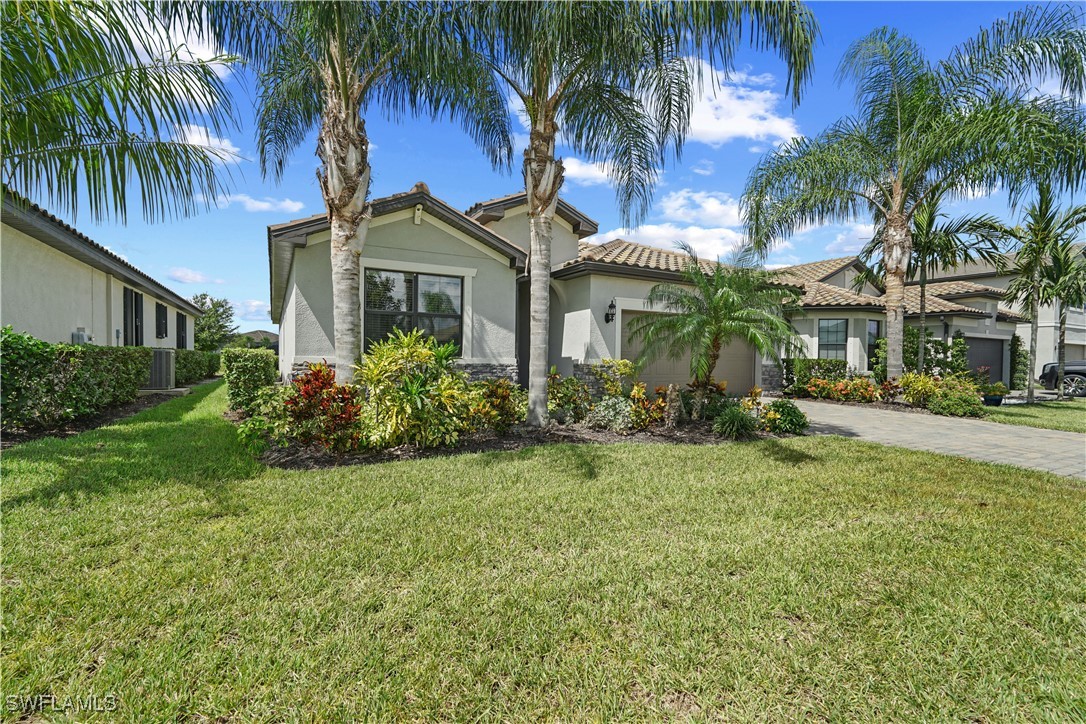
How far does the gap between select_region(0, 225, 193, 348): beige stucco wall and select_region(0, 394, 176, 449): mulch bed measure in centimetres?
224

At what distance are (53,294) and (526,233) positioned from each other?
502 inches

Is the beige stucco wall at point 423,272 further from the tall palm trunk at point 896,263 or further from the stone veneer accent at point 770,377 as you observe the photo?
the tall palm trunk at point 896,263

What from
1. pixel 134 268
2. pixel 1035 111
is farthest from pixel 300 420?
pixel 1035 111

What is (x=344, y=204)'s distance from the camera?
8016mm

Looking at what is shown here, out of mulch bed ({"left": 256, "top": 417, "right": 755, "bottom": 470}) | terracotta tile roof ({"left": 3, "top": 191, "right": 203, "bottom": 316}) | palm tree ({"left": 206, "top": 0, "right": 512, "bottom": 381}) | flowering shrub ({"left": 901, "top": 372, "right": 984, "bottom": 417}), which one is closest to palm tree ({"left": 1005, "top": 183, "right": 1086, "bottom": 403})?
flowering shrub ({"left": 901, "top": 372, "right": 984, "bottom": 417})

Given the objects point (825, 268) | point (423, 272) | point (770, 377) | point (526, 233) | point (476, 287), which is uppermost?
point (526, 233)

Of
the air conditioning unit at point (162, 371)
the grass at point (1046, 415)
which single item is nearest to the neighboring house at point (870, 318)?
the grass at point (1046, 415)

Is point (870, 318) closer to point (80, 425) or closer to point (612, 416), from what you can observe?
point (612, 416)

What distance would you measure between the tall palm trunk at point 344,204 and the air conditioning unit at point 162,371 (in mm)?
11479

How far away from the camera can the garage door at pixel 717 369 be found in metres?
14.2

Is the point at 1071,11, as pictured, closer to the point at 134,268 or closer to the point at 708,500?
the point at 708,500

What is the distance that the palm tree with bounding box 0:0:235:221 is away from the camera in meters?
4.44

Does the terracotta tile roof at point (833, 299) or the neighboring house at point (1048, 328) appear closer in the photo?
the terracotta tile roof at point (833, 299)

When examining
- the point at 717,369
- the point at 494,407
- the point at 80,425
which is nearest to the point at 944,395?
the point at 717,369
